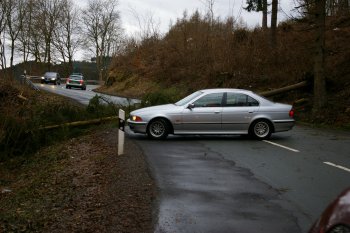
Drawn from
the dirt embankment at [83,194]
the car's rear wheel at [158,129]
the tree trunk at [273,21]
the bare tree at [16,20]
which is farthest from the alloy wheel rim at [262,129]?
the bare tree at [16,20]

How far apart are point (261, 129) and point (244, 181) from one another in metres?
6.28

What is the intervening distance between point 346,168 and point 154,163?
4.22 m

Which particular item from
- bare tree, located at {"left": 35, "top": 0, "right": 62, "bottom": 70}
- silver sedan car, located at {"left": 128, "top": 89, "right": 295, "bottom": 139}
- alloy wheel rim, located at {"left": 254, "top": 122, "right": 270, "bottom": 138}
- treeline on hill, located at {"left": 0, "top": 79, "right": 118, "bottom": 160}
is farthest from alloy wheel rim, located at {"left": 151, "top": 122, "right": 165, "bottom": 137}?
bare tree, located at {"left": 35, "top": 0, "right": 62, "bottom": 70}

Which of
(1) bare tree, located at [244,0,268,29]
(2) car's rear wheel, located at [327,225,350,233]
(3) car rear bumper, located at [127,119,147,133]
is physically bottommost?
(3) car rear bumper, located at [127,119,147,133]

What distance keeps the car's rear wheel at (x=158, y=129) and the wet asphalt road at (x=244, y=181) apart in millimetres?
305

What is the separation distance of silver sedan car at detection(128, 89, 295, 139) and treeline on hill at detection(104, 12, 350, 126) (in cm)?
551

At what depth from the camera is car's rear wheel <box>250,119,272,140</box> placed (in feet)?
50.3

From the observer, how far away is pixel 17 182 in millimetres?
12633

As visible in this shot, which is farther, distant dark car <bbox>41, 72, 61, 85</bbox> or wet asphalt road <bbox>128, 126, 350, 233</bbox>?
distant dark car <bbox>41, 72, 61, 85</bbox>

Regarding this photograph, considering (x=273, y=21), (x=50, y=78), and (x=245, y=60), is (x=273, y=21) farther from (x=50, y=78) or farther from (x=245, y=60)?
(x=50, y=78)

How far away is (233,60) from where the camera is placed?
110 feet

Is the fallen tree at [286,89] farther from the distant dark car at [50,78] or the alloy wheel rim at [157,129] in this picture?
the distant dark car at [50,78]

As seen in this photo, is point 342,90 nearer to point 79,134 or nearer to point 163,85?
point 79,134

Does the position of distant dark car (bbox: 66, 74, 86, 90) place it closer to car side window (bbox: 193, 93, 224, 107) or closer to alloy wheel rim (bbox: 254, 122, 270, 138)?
car side window (bbox: 193, 93, 224, 107)
